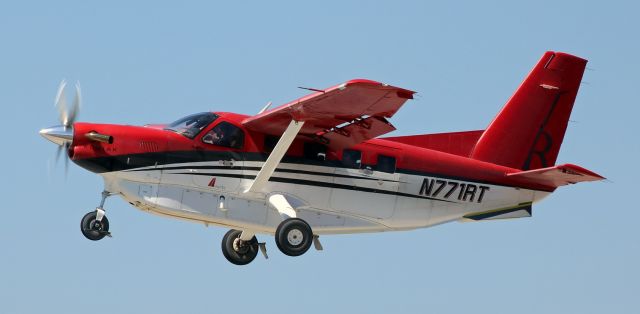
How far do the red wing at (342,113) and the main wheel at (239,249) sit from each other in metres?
3.22

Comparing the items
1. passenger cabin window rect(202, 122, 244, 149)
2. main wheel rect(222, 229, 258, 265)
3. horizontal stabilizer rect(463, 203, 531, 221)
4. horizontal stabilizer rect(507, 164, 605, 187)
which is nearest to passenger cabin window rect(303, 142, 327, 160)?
passenger cabin window rect(202, 122, 244, 149)

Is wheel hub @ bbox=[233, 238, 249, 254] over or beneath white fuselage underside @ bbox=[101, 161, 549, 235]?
beneath

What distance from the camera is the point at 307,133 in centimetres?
2811

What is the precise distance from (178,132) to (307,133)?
259 cm

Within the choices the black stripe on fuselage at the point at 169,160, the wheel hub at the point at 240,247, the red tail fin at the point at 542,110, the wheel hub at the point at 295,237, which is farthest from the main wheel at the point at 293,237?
the red tail fin at the point at 542,110

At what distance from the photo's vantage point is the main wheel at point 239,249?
98.9ft

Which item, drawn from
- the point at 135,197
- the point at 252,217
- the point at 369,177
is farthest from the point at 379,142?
the point at 135,197

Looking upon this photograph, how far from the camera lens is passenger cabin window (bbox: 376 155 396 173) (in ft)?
94.7

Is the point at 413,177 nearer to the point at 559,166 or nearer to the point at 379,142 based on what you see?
the point at 379,142

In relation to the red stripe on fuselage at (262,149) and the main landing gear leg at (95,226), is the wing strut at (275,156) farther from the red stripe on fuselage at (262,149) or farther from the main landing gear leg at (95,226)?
the main landing gear leg at (95,226)

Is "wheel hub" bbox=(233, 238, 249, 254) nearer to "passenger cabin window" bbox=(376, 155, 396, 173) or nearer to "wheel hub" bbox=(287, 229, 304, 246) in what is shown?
"wheel hub" bbox=(287, 229, 304, 246)

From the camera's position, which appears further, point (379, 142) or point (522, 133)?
point (522, 133)

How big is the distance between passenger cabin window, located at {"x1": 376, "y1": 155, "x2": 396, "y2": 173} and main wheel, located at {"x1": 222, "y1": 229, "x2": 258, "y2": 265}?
3.38m

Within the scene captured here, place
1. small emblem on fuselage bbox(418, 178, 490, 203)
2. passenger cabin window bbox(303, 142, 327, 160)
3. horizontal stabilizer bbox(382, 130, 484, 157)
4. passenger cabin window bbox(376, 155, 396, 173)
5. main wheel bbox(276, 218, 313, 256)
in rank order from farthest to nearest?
horizontal stabilizer bbox(382, 130, 484, 157)
small emblem on fuselage bbox(418, 178, 490, 203)
passenger cabin window bbox(376, 155, 396, 173)
passenger cabin window bbox(303, 142, 327, 160)
main wheel bbox(276, 218, 313, 256)
